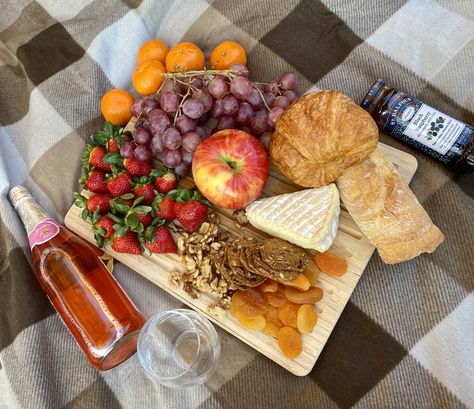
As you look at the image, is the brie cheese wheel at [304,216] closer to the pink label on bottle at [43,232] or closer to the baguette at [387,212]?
the baguette at [387,212]

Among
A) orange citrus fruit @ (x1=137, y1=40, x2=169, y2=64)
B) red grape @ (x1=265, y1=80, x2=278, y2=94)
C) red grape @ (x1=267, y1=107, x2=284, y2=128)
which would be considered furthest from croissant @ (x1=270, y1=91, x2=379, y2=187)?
orange citrus fruit @ (x1=137, y1=40, x2=169, y2=64)

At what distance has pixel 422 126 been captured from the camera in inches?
42.0

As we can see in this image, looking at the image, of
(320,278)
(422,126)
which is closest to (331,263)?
(320,278)

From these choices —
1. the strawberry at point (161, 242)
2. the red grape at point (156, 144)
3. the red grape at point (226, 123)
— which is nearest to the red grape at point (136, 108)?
the red grape at point (156, 144)

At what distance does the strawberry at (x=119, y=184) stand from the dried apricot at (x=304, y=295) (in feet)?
1.56

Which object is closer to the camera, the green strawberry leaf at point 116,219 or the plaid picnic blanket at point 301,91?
the plaid picnic blanket at point 301,91

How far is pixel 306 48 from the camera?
1.27 m

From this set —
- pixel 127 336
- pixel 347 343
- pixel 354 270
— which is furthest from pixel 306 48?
pixel 127 336

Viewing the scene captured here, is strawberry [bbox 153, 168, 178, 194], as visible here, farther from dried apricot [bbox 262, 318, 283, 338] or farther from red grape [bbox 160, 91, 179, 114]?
dried apricot [bbox 262, 318, 283, 338]

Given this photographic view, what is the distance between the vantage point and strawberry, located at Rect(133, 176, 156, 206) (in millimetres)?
1108

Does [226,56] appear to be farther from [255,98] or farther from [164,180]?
[164,180]

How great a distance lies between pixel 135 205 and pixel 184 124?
0.23 m

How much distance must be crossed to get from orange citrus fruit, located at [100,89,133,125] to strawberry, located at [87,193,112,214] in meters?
0.26

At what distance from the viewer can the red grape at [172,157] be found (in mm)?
1107
